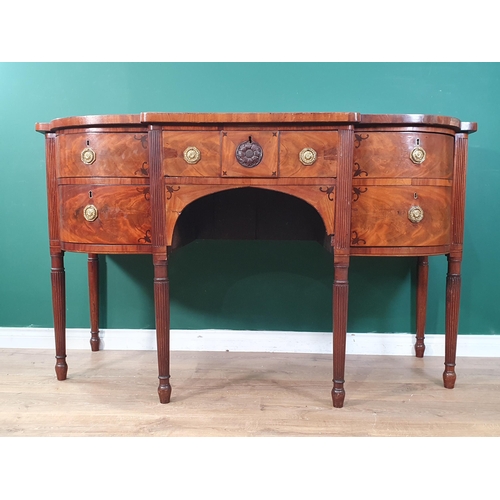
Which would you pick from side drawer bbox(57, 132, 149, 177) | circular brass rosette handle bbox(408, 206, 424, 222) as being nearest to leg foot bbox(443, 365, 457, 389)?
circular brass rosette handle bbox(408, 206, 424, 222)

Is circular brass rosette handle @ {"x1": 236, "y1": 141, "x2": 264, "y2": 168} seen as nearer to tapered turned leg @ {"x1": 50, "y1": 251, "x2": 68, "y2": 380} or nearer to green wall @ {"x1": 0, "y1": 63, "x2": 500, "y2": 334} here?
green wall @ {"x1": 0, "y1": 63, "x2": 500, "y2": 334}

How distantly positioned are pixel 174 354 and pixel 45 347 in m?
0.72

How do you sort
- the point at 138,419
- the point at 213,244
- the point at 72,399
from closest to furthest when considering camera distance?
1. the point at 138,419
2. the point at 72,399
3. the point at 213,244

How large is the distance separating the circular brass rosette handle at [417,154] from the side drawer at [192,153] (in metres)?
0.73

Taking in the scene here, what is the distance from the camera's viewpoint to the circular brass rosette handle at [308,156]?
1.67 m

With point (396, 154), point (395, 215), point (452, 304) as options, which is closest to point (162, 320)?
point (395, 215)

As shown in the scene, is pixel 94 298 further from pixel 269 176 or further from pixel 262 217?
pixel 269 176

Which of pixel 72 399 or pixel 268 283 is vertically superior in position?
pixel 268 283

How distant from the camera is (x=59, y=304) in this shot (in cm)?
198

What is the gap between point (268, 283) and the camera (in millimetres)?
2422

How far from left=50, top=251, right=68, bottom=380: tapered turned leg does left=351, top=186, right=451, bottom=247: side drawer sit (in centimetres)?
124

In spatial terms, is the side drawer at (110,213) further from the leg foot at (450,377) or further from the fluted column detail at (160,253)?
the leg foot at (450,377)
